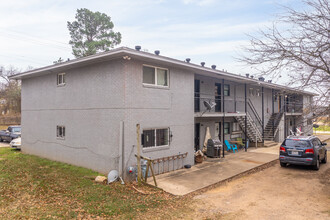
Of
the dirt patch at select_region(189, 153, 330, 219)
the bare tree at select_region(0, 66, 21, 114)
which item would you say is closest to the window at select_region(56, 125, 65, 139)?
the dirt patch at select_region(189, 153, 330, 219)

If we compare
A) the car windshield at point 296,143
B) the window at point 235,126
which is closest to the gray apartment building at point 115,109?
the car windshield at point 296,143

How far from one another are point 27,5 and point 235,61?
14359mm

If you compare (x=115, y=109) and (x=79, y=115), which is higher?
(x=115, y=109)

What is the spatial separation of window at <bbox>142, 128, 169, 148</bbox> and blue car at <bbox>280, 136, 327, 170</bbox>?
20.6 ft

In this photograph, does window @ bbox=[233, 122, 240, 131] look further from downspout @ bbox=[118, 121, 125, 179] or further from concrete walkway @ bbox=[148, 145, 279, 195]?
downspout @ bbox=[118, 121, 125, 179]

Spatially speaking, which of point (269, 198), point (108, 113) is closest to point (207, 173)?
point (269, 198)

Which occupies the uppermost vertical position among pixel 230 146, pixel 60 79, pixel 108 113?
pixel 60 79

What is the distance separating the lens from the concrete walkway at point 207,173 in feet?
29.9

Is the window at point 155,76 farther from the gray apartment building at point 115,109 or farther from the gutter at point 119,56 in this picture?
the gutter at point 119,56

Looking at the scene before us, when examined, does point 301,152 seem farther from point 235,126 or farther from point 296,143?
point 235,126

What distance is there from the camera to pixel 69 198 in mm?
7785

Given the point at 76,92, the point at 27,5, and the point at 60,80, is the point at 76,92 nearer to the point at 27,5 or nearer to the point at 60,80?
the point at 60,80

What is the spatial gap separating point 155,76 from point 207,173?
5.29m

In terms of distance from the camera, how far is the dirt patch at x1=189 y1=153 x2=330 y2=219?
675cm
